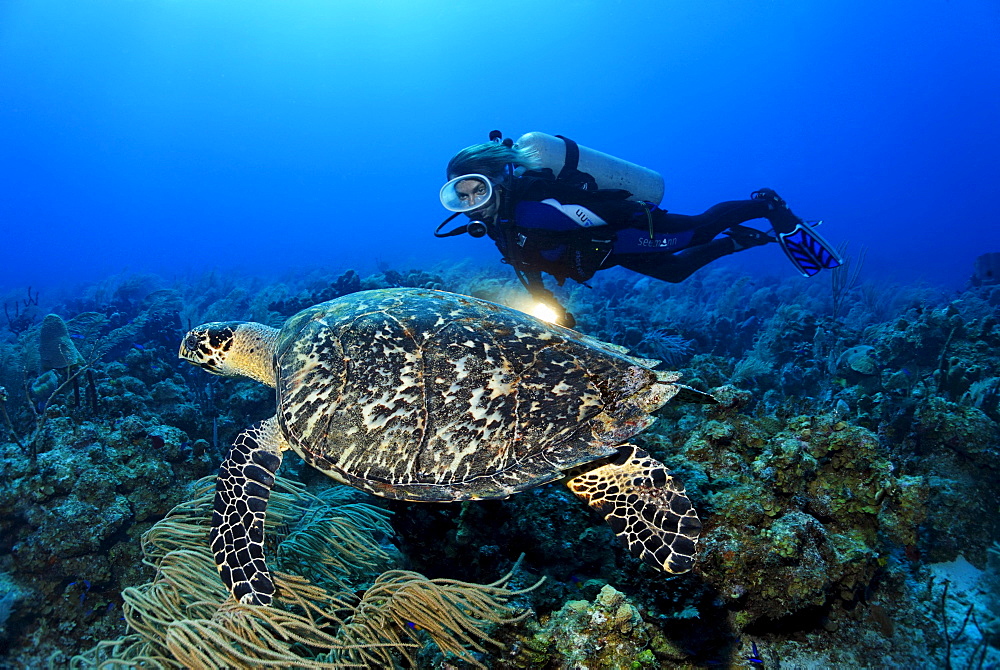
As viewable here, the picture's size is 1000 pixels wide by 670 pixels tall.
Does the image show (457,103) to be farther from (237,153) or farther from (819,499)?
(819,499)

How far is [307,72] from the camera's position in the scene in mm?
126250

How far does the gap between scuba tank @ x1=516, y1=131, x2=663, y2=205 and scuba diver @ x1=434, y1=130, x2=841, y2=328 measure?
0.05 ft

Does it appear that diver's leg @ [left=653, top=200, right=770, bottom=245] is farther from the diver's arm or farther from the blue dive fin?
the diver's arm

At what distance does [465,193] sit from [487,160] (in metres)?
0.54

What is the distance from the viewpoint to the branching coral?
6.84 feet

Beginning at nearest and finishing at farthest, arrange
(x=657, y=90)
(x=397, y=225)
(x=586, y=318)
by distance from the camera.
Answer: (x=586, y=318) → (x=397, y=225) → (x=657, y=90)

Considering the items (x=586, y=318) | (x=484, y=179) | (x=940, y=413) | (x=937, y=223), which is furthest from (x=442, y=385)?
(x=937, y=223)

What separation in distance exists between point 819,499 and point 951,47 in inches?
5679

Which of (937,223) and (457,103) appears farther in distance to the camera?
(457,103)

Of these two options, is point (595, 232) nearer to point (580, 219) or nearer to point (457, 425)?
point (580, 219)

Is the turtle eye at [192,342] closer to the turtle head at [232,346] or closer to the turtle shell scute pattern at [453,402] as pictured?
the turtle head at [232,346]

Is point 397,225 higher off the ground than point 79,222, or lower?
higher

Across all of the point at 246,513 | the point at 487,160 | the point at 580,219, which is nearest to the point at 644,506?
the point at 246,513

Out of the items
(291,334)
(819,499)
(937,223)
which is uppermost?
(937,223)
